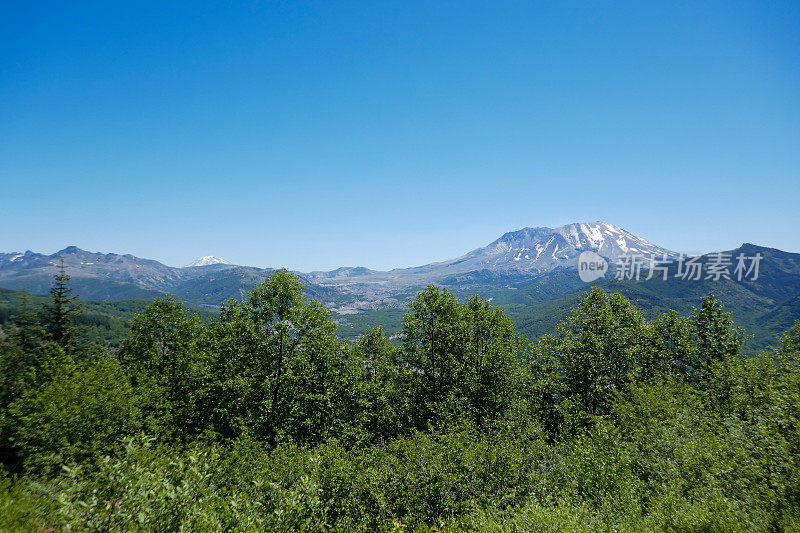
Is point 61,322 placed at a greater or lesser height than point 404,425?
greater

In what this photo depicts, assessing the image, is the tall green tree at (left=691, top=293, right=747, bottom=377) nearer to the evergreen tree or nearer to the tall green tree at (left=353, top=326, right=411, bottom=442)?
the tall green tree at (left=353, top=326, right=411, bottom=442)

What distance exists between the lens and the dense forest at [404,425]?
47.7 ft

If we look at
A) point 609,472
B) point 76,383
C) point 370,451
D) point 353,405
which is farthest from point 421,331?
point 76,383

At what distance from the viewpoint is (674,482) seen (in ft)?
61.1

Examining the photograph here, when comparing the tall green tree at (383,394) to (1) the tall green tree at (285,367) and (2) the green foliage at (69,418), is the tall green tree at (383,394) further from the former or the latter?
(2) the green foliage at (69,418)

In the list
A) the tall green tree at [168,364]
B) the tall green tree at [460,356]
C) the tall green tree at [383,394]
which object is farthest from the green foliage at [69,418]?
the tall green tree at [460,356]

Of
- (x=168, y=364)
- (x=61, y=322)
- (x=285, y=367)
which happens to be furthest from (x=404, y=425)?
(x=61, y=322)

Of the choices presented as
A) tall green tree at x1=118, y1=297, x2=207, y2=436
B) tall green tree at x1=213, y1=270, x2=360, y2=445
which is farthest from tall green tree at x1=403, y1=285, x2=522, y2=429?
tall green tree at x1=118, y1=297, x2=207, y2=436

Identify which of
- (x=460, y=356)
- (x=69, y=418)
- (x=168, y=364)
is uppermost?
(x=460, y=356)

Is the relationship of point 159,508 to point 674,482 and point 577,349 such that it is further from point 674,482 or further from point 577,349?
point 577,349

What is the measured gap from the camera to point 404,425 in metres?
36.7

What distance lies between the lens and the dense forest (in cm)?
1454

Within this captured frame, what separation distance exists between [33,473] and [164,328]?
615 inches

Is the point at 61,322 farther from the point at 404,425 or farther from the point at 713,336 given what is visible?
the point at 713,336
